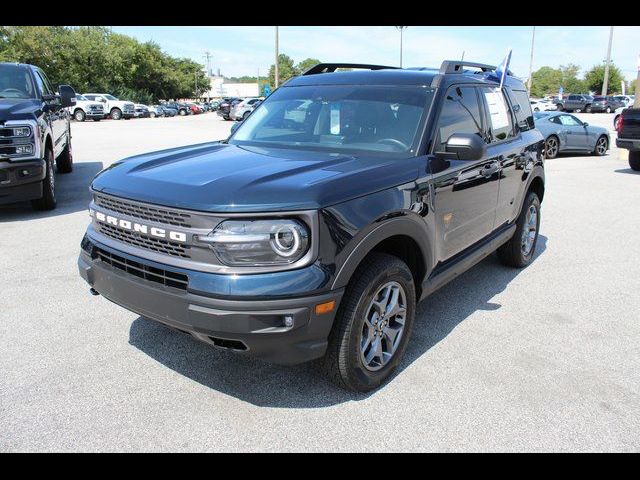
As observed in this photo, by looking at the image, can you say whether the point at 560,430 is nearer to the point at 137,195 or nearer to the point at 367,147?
the point at 367,147

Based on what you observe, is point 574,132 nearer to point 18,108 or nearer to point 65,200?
point 65,200

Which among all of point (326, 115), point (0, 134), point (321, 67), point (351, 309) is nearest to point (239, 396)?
point (351, 309)

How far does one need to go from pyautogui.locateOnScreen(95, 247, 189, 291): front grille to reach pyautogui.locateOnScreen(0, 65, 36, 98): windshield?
614 centimetres

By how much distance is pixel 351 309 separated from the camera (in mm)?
2783

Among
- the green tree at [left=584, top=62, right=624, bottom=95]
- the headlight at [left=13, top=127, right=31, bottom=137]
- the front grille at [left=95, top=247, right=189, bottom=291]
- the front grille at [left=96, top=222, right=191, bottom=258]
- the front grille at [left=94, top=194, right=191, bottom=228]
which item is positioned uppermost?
the green tree at [left=584, top=62, right=624, bottom=95]

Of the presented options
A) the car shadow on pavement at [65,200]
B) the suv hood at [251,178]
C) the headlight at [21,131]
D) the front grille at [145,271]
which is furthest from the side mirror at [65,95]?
the front grille at [145,271]

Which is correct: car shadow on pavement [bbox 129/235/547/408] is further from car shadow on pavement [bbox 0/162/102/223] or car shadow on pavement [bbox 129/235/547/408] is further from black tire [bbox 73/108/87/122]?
black tire [bbox 73/108/87/122]

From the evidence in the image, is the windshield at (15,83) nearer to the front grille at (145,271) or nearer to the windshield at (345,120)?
the windshield at (345,120)

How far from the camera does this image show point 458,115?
3.91 metres

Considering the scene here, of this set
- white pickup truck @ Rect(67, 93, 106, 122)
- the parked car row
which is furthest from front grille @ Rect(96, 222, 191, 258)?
the parked car row

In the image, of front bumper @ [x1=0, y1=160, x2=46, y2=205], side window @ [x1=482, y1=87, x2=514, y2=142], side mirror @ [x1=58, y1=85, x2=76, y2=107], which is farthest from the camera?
side mirror @ [x1=58, y1=85, x2=76, y2=107]

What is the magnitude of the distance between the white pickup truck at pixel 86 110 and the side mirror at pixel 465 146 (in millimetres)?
36804

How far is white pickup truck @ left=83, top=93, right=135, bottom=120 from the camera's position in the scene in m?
38.7

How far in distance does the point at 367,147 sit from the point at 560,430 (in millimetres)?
2026
